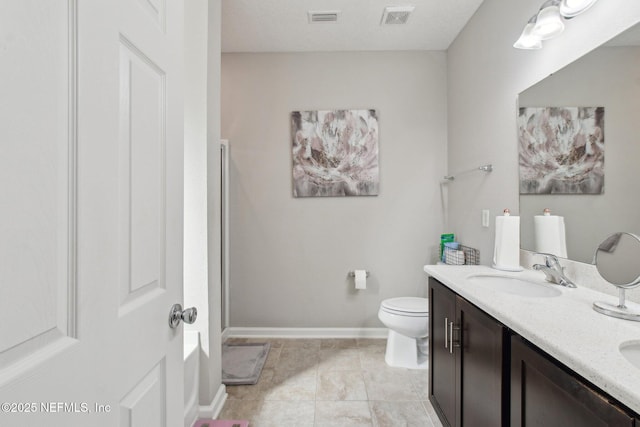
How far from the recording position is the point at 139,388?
0.75m

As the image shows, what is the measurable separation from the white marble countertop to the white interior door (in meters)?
1.02

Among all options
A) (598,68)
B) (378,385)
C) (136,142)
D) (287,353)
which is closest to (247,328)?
(287,353)

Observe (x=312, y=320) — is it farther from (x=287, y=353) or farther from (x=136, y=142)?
(x=136, y=142)

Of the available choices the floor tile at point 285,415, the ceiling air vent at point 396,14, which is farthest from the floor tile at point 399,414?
the ceiling air vent at point 396,14

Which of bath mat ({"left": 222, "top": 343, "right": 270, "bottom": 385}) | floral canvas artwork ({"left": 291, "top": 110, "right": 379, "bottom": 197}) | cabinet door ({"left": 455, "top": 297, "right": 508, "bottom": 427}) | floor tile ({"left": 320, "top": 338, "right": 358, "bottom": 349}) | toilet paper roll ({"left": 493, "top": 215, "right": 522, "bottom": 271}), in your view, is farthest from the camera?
floral canvas artwork ({"left": 291, "top": 110, "right": 379, "bottom": 197})

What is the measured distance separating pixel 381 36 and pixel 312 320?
2.58 m

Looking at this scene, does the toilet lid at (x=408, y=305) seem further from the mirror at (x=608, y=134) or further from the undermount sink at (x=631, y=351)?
the undermount sink at (x=631, y=351)

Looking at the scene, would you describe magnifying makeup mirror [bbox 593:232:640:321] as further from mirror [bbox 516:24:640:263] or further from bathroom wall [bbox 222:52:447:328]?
bathroom wall [bbox 222:52:447:328]

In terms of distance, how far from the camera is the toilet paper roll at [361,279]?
9.15ft

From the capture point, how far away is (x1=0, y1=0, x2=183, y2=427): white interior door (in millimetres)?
444

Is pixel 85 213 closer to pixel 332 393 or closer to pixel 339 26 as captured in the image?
pixel 332 393

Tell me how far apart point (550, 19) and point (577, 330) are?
1.35 metres

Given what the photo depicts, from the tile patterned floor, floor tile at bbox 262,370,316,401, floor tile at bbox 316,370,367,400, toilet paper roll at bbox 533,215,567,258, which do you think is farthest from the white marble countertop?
floor tile at bbox 262,370,316,401

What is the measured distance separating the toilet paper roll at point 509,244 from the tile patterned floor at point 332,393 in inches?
37.6
